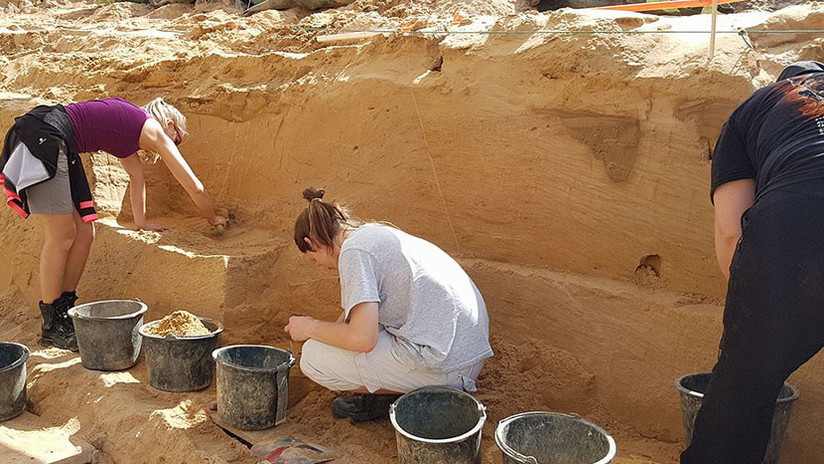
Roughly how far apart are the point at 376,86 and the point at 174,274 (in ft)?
4.72

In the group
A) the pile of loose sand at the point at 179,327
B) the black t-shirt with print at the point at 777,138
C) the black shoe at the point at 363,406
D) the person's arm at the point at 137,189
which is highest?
the black t-shirt with print at the point at 777,138

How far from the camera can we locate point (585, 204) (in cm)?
327

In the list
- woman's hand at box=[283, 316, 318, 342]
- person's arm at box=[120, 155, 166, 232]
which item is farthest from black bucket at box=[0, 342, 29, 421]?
woman's hand at box=[283, 316, 318, 342]

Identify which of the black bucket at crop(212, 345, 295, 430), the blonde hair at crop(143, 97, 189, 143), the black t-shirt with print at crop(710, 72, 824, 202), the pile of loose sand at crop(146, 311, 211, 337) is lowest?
the black bucket at crop(212, 345, 295, 430)

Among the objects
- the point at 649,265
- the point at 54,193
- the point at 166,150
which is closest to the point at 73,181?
the point at 54,193

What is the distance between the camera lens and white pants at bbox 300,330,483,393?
2.82 m

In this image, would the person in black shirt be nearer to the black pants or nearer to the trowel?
the black pants

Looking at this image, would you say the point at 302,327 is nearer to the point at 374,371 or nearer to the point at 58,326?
the point at 374,371

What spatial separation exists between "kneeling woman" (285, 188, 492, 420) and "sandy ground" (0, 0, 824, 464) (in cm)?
32

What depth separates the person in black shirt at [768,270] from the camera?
191cm

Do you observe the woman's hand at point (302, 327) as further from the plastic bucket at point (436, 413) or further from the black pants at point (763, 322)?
the black pants at point (763, 322)

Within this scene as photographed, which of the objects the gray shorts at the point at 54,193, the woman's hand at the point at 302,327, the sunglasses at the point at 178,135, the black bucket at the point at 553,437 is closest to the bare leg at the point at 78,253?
the gray shorts at the point at 54,193

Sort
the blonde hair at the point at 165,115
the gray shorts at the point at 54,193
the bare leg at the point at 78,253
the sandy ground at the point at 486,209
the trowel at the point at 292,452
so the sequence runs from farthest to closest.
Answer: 1. the blonde hair at the point at 165,115
2. the bare leg at the point at 78,253
3. the gray shorts at the point at 54,193
4. the sandy ground at the point at 486,209
5. the trowel at the point at 292,452

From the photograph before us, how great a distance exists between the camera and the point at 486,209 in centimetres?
356
